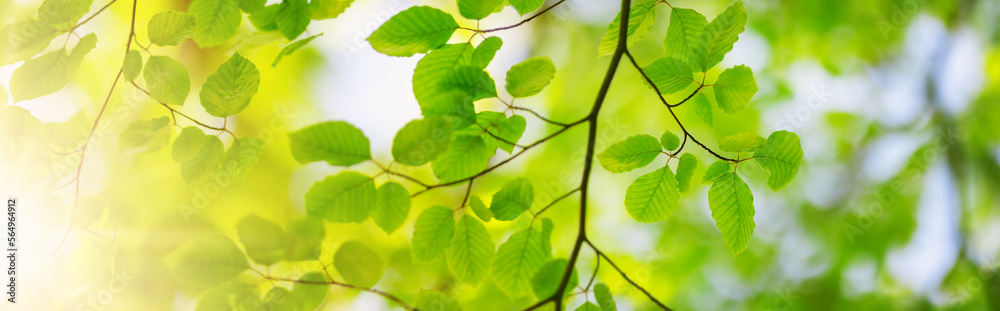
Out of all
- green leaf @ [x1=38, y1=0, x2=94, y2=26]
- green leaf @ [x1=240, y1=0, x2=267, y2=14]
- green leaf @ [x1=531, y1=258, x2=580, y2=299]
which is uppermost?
green leaf @ [x1=38, y1=0, x2=94, y2=26]

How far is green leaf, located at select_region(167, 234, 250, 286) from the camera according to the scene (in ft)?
1.73

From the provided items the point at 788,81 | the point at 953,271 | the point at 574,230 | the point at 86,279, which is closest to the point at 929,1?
the point at 788,81

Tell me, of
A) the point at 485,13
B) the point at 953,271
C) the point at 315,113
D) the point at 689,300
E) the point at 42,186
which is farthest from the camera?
the point at 689,300

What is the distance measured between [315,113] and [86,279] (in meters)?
1.82

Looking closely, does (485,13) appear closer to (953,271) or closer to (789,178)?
(789,178)

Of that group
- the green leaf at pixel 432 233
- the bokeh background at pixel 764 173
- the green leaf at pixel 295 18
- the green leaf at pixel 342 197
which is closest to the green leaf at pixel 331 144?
the green leaf at pixel 342 197

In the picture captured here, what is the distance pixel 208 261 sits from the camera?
0.54 m

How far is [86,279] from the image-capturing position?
83 cm

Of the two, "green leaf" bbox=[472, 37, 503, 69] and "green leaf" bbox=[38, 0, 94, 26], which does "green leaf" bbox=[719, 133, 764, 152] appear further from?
"green leaf" bbox=[38, 0, 94, 26]

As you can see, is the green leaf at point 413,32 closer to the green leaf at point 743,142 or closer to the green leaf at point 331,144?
the green leaf at point 331,144

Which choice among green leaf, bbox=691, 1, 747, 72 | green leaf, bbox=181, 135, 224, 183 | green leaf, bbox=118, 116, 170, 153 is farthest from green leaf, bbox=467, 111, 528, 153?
green leaf, bbox=118, 116, 170, 153

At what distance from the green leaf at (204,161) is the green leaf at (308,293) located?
0.23 m

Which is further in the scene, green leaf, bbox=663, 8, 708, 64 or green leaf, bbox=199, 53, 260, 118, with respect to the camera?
green leaf, bbox=663, 8, 708, 64

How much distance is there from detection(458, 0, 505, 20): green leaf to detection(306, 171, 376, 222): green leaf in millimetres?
234
